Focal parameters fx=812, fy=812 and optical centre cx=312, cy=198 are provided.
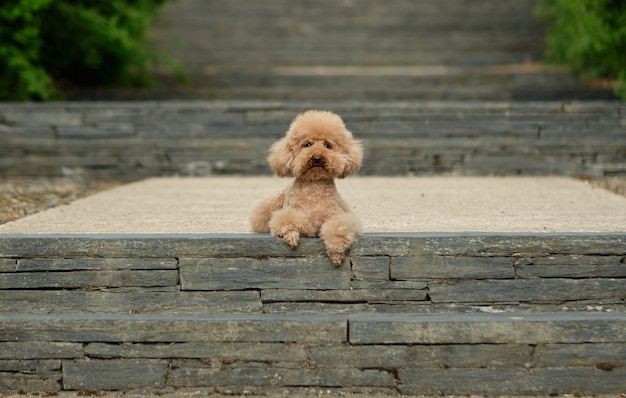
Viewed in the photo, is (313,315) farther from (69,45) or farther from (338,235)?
(69,45)

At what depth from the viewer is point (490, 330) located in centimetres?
429

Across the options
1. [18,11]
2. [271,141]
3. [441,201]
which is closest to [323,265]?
[441,201]

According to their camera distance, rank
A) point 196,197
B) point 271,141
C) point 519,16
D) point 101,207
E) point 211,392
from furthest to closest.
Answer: point 519,16
point 271,141
point 196,197
point 101,207
point 211,392

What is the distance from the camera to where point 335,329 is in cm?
432

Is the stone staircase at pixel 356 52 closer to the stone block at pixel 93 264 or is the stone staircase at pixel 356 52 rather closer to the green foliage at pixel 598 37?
the green foliage at pixel 598 37

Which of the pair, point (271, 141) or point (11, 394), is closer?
point (11, 394)

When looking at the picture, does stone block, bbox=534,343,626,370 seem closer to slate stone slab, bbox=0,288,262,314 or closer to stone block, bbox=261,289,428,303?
stone block, bbox=261,289,428,303

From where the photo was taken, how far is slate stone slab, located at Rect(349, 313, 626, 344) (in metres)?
4.29

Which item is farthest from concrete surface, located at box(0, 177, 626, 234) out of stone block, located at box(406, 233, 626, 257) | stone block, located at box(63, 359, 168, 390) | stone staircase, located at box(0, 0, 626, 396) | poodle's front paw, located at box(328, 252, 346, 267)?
stone block, located at box(63, 359, 168, 390)

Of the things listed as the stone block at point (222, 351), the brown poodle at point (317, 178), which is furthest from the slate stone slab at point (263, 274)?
the stone block at point (222, 351)

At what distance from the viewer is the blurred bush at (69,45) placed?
9.55 m

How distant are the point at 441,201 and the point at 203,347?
3.05 meters

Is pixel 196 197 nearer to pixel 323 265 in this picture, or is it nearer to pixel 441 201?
pixel 441 201

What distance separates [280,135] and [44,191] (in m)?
2.59
